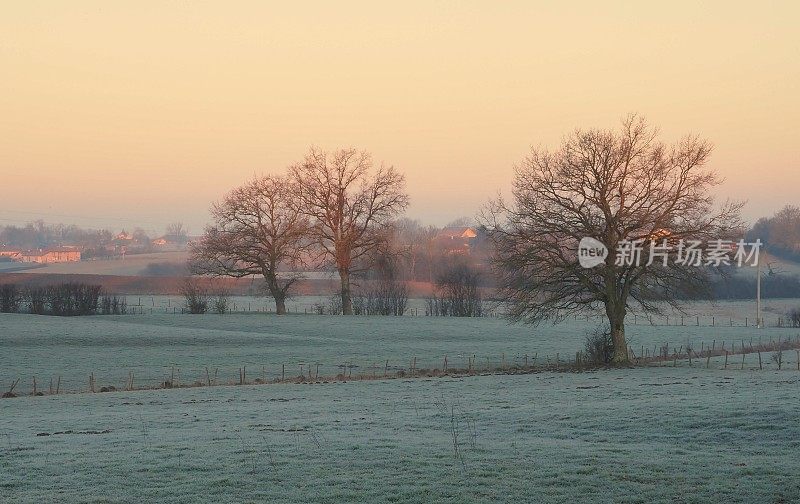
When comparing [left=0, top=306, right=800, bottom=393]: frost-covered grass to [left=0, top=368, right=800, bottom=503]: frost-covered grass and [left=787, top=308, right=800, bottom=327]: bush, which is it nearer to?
[left=787, top=308, right=800, bottom=327]: bush

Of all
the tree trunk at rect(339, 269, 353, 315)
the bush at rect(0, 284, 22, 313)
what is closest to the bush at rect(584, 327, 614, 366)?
the tree trunk at rect(339, 269, 353, 315)

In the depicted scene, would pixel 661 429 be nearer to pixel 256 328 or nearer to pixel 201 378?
pixel 201 378

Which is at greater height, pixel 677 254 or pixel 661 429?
pixel 677 254

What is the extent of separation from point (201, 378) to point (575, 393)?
19.5 metres

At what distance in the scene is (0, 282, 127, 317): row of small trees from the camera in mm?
81062

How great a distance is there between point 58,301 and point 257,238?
19.9m

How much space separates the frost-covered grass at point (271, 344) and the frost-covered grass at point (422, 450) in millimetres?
14608

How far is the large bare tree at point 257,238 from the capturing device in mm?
78812

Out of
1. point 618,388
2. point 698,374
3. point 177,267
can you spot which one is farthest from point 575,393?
point 177,267

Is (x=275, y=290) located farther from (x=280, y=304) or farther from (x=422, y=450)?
(x=422, y=450)

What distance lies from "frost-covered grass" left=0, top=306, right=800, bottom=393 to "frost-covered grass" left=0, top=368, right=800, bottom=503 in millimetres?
14608

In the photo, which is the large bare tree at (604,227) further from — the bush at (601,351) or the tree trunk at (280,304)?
the tree trunk at (280,304)

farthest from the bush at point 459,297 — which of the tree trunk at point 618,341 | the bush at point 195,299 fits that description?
the tree trunk at point 618,341

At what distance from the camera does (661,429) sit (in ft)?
64.0
